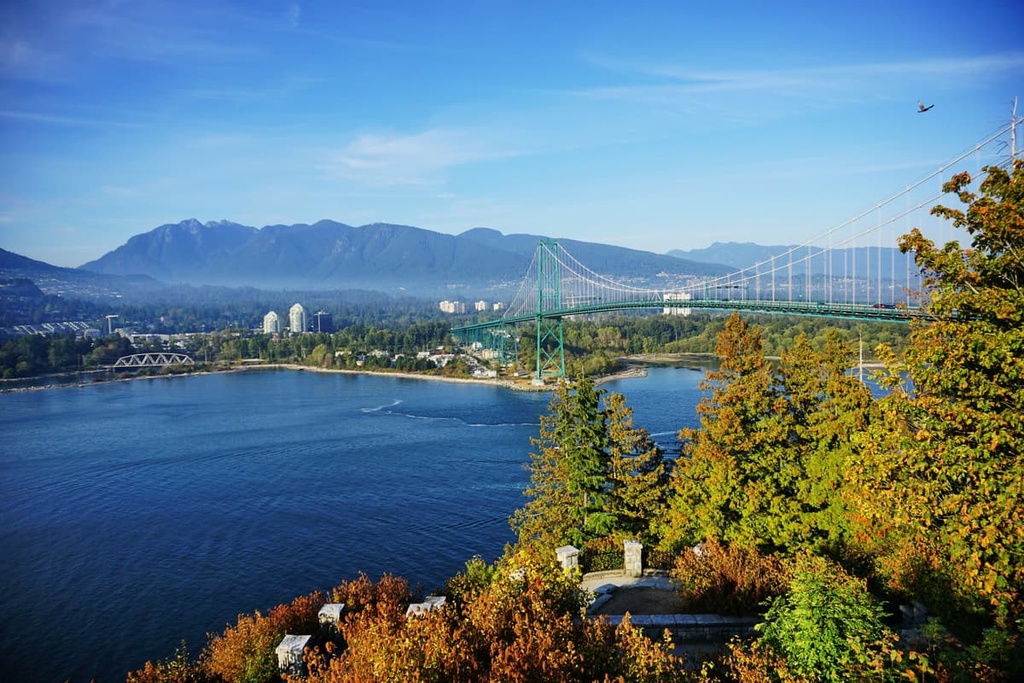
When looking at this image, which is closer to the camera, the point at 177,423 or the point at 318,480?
the point at 318,480

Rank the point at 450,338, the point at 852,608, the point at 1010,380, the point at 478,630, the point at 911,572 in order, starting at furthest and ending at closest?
the point at 450,338, the point at 911,572, the point at 1010,380, the point at 852,608, the point at 478,630

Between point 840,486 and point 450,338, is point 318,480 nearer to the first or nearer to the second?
point 840,486

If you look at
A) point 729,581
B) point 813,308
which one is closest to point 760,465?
point 729,581

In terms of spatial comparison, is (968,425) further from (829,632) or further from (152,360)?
(152,360)

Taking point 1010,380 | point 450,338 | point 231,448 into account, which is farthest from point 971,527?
point 450,338

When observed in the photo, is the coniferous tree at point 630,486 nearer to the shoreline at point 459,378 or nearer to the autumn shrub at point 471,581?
the autumn shrub at point 471,581

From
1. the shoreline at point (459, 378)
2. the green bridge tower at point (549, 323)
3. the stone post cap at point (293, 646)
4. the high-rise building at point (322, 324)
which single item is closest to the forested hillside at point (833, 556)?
the stone post cap at point (293, 646)
